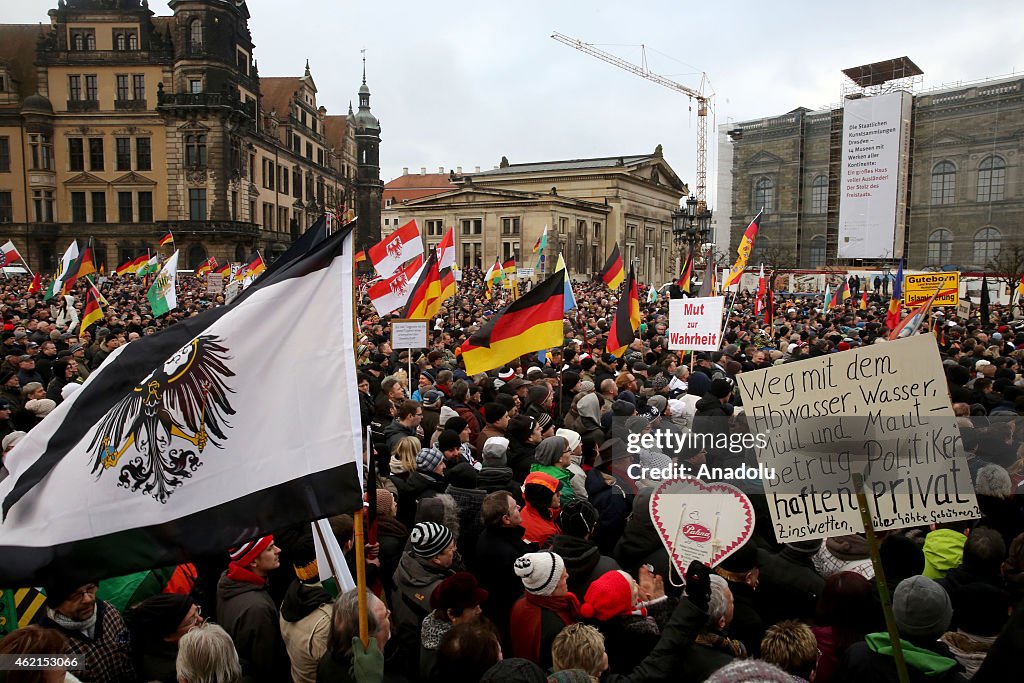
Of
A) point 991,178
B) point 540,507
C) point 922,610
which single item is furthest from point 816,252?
point 922,610

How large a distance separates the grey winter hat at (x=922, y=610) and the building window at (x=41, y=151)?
61443 millimetres

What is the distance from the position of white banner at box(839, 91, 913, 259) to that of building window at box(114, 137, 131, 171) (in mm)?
52061

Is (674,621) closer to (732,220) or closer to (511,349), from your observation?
(511,349)

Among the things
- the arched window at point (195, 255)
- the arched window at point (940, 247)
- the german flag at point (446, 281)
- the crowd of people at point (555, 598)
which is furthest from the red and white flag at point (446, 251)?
the arched window at point (940, 247)

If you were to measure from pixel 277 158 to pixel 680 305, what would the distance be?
54611 mm

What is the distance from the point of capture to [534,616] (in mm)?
3492

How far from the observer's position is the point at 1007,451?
6.19 m

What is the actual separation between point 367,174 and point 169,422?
8103cm

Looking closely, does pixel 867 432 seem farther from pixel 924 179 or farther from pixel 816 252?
pixel 816 252

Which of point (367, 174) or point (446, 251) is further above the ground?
point (367, 174)

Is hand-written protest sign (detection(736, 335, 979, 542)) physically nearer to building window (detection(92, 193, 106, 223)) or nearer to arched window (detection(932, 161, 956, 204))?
arched window (detection(932, 161, 956, 204))

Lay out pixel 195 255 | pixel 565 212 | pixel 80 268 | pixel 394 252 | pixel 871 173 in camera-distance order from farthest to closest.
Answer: pixel 565 212 → pixel 195 255 → pixel 871 173 → pixel 80 268 → pixel 394 252

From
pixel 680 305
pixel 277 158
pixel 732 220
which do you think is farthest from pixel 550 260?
pixel 680 305

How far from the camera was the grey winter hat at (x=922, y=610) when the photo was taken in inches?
111
